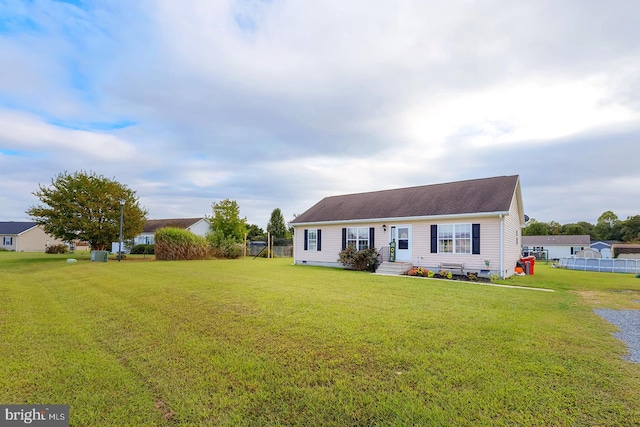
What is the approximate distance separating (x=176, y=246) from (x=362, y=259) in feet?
45.0

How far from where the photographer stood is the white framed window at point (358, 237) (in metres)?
17.8

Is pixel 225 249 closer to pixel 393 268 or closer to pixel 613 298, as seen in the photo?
pixel 393 268

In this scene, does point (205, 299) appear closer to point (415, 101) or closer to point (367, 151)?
point (415, 101)

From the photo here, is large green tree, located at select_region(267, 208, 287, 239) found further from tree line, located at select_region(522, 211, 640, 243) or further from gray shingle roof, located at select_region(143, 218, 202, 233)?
tree line, located at select_region(522, 211, 640, 243)

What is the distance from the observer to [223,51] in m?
10.8

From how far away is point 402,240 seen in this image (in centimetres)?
1648

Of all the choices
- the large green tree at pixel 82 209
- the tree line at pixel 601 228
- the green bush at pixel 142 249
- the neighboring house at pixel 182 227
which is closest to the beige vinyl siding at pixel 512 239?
the large green tree at pixel 82 209

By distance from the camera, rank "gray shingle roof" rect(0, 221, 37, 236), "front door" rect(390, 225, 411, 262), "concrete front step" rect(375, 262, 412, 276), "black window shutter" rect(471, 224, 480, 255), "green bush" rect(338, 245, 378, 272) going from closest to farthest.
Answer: "black window shutter" rect(471, 224, 480, 255), "concrete front step" rect(375, 262, 412, 276), "front door" rect(390, 225, 411, 262), "green bush" rect(338, 245, 378, 272), "gray shingle roof" rect(0, 221, 37, 236)

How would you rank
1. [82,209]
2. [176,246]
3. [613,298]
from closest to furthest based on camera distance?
[613,298]
[82,209]
[176,246]

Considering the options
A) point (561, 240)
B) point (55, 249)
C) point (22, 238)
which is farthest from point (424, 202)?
point (22, 238)

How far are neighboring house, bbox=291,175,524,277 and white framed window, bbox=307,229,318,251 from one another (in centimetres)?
6

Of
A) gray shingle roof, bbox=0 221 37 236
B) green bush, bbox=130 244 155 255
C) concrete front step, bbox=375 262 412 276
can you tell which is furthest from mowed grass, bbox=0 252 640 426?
gray shingle roof, bbox=0 221 37 236

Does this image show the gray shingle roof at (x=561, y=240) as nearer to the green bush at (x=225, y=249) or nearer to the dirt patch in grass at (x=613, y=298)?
the dirt patch in grass at (x=613, y=298)

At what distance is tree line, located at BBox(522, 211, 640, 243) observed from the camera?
56.4m
